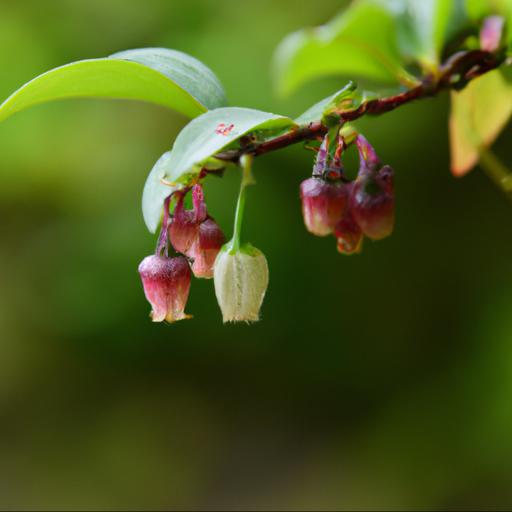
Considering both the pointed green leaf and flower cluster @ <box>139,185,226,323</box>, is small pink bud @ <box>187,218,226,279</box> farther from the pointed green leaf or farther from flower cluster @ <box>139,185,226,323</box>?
the pointed green leaf

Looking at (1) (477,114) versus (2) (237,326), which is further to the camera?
(2) (237,326)

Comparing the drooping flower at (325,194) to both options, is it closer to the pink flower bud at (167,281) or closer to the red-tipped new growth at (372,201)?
the red-tipped new growth at (372,201)

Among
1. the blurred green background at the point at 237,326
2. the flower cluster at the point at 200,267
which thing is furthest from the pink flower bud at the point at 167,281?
the blurred green background at the point at 237,326

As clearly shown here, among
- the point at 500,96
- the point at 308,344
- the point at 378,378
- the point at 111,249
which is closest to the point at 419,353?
the point at 378,378

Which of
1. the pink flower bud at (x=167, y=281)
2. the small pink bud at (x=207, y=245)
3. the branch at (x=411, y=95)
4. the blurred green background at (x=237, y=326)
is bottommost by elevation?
the pink flower bud at (x=167, y=281)

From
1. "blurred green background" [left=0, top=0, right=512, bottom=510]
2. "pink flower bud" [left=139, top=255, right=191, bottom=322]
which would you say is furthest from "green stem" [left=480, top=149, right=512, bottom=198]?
"blurred green background" [left=0, top=0, right=512, bottom=510]

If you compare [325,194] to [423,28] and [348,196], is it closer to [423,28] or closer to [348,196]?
[348,196]

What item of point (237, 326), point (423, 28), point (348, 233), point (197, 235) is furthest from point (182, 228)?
point (237, 326)
